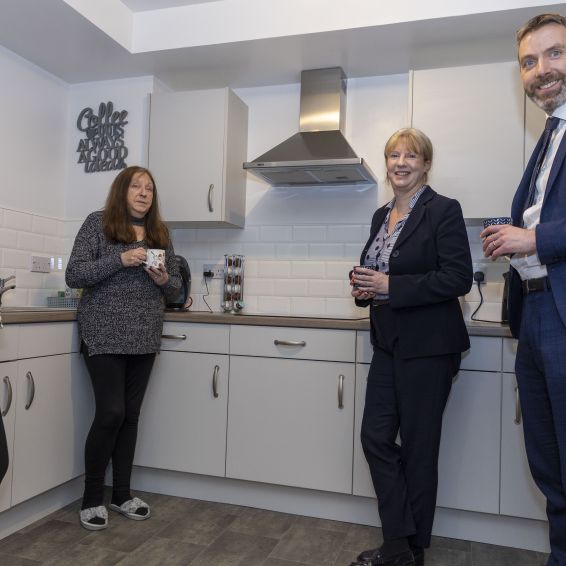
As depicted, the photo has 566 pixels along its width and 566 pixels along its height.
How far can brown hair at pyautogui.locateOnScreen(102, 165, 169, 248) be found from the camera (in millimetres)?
2533

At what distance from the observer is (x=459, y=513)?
2.48 metres

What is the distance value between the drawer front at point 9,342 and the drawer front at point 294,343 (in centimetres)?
92

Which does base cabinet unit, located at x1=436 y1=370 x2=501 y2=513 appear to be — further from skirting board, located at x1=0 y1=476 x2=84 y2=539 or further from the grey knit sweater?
skirting board, located at x1=0 y1=476 x2=84 y2=539

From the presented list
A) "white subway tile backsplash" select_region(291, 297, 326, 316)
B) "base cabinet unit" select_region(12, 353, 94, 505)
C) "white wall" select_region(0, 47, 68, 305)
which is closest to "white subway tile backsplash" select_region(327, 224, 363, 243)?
"white subway tile backsplash" select_region(291, 297, 326, 316)

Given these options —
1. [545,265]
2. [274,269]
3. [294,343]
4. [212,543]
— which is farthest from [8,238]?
[545,265]

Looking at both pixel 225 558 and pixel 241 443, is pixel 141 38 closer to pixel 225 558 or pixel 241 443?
pixel 241 443

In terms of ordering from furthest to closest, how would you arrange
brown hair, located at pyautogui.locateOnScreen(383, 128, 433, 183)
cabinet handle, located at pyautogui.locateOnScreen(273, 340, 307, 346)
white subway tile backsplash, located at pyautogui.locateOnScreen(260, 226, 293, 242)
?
white subway tile backsplash, located at pyautogui.locateOnScreen(260, 226, 293, 242)
cabinet handle, located at pyautogui.locateOnScreen(273, 340, 307, 346)
brown hair, located at pyautogui.locateOnScreen(383, 128, 433, 183)

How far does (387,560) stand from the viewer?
6.76ft

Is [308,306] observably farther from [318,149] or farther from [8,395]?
[8,395]

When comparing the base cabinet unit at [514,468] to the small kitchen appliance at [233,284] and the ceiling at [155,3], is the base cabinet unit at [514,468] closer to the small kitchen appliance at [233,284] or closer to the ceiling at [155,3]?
the small kitchen appliance at [233,284]

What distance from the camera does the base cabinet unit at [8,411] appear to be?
2250 mm

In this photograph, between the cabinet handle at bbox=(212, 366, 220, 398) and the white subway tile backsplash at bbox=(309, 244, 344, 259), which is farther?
→ the white subway tile backsplash at bbox=(309, 244, 344, 259)

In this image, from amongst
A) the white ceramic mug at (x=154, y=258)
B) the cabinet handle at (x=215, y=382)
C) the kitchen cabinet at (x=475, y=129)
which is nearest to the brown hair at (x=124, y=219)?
the white ceramic mug at (x=154, y=258)

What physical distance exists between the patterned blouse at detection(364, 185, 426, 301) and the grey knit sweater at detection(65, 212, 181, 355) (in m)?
0.98
